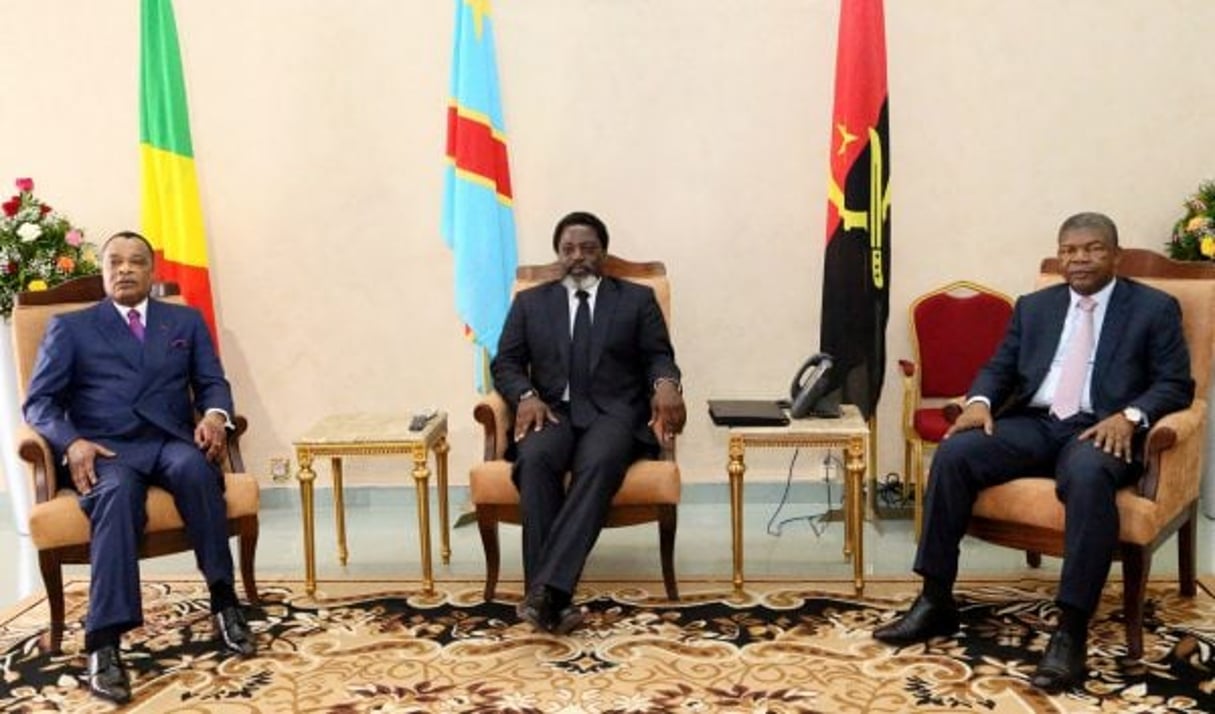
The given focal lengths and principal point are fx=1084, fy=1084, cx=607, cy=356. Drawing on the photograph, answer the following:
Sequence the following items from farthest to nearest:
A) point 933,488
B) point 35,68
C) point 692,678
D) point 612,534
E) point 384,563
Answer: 1. point 35,68
2. point 612,534
3. point 384,563
4. point 933,488
5. point 692,678

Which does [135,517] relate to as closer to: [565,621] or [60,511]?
[60,511]

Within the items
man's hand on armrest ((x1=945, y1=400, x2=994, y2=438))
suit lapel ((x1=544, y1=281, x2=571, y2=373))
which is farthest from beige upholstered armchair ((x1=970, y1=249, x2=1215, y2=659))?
suit lapel ((x1=544, y1=281, x2=571, y2=373))

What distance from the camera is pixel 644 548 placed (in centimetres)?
442

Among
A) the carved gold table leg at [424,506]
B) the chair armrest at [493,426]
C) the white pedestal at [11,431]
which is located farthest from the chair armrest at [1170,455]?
the white pedestal at [11,431]

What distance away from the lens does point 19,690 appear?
316 centimetres

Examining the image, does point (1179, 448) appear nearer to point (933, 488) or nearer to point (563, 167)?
point (933, 488)

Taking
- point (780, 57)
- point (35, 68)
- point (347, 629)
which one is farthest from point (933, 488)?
point (35, 68)

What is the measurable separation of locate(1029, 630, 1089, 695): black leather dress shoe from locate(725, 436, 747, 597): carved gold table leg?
106 centimetres

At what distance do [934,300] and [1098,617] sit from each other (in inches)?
65.4

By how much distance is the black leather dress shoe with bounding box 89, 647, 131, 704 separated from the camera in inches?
121

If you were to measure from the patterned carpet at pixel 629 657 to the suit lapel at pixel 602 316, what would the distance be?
33.6 inches

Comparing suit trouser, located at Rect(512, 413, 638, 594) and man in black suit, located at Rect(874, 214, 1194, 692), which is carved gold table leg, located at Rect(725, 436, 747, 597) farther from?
man in black suit, located at Rect(874, 214, 1194, 692)

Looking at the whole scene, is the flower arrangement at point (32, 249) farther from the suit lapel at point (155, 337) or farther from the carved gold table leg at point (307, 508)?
the carved gold table leg at point (307, 508)

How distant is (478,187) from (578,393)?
1122mm
